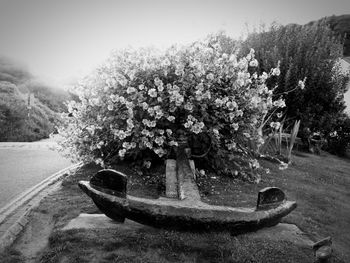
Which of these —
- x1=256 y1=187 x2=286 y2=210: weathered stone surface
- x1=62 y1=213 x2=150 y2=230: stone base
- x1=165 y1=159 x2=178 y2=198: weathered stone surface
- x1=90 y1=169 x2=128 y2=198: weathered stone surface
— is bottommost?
x1=62 y1=213 x2=150 y2=230: stone base

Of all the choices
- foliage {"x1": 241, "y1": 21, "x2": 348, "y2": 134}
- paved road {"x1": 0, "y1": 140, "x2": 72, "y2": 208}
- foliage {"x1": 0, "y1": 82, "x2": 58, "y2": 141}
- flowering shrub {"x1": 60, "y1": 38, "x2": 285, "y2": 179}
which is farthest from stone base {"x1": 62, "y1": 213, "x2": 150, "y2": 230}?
foliage {"x1": 0, "y1": 82, "x2": 58, "y2": 141}

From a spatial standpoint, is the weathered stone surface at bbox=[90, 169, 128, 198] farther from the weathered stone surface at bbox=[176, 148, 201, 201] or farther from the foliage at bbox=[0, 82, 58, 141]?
the foliage at bbox=[0, 82, 58, 141]

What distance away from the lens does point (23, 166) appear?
7.62 metres

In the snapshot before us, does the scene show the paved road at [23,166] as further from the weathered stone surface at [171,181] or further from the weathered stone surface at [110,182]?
the weathered stone surface at [110,182]

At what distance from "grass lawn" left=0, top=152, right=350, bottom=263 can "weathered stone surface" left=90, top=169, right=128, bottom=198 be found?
0.55 meters

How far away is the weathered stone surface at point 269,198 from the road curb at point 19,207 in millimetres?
2475

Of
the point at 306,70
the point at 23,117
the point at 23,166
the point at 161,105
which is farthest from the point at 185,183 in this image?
the point at 23,117

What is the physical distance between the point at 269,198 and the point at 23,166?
6.10m

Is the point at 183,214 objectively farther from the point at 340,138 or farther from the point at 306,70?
the point at 340,138

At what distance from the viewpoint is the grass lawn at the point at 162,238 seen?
3.04m

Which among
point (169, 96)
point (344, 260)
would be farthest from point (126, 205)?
point (169, 96)

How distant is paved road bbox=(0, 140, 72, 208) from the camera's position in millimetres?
5777

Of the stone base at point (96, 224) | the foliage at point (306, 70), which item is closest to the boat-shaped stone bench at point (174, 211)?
the stone base at point (96, 224)

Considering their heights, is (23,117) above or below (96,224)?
above
